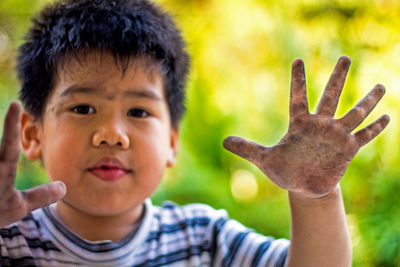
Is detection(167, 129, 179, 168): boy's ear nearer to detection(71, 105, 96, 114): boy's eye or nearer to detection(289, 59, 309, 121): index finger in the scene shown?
detection(71, 105, 96, 114): boy's eye

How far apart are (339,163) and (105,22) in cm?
48

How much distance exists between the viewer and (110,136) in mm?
794

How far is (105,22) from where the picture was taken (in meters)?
0.86

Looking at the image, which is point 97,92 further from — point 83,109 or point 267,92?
point 267,92

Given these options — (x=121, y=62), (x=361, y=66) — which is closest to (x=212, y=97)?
(x=361, y=66)

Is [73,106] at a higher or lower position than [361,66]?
lower

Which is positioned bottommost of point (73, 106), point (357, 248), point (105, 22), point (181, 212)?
point (357, 248)

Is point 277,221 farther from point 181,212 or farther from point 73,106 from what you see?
point 73,106

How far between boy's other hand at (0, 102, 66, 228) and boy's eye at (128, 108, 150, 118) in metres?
0.27

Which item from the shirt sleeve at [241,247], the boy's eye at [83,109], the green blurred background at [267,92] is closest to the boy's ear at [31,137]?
the boy's eye at [83,109]

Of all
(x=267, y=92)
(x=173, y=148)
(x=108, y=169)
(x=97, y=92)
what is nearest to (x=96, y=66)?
(x=97, y=92)

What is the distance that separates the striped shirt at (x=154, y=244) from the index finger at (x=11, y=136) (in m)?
0.30

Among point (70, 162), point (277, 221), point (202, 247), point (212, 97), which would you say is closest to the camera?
point (70, 162)

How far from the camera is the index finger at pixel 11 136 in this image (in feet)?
1.94
